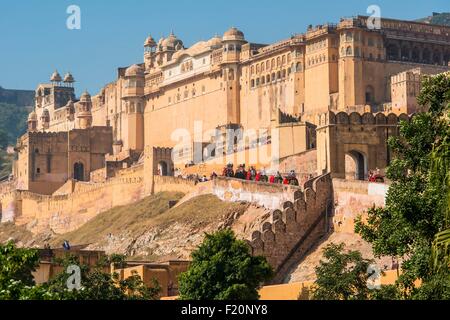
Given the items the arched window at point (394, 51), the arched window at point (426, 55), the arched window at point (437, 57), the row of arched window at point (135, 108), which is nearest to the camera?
the arched window at point (394, 51)

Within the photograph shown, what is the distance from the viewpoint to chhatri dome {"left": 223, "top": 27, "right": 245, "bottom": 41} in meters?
91.8

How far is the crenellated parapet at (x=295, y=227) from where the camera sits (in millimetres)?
47938

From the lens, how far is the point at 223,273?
115 ft

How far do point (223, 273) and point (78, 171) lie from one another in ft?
214

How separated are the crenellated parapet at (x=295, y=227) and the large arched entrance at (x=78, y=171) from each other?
49.8m

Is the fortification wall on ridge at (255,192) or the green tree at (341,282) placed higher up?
the fortification wall on ridge at (255,192)

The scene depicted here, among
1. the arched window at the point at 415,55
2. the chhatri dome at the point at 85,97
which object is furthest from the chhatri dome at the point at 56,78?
the arched window at the point at 415,55

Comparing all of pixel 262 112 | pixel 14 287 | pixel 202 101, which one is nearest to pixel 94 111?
pixel 202 101

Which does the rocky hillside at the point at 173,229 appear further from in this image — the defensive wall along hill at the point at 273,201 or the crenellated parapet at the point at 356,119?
the crenellated parapet at the point at 356,119

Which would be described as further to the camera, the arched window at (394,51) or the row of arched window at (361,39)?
the arched window at (394,51)

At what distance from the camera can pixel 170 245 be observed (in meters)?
58.5

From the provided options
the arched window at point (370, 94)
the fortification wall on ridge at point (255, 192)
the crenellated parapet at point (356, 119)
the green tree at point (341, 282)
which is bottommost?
the green tree at point (341, 282)

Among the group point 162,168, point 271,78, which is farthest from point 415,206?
point 271,78

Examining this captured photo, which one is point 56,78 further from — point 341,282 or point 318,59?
point 341,282
